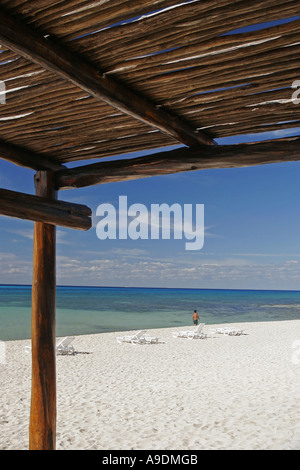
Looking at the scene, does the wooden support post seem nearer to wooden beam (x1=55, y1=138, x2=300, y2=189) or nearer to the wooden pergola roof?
the wooden pergola roof

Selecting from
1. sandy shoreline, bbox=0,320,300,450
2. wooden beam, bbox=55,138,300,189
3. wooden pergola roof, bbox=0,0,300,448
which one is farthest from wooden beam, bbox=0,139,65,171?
sandy shoreline, bbox=0,320,300,450

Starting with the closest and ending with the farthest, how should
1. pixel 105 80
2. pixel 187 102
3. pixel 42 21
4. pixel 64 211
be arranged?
pixel 42 21 → pixel 105 80 → pixel 187 102 → pixel 64 211

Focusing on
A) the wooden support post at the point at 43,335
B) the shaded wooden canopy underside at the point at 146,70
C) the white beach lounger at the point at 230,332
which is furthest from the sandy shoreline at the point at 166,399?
the white beach lounger at the point at 230,332

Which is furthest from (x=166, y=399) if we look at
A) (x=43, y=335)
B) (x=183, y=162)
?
(x=183, y=162)

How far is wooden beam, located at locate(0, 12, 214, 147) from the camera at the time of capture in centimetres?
174

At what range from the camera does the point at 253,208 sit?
88688 mm

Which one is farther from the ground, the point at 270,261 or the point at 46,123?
the point at 270,261

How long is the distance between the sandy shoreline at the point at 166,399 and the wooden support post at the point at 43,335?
2349mm

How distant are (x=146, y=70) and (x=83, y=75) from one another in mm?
311

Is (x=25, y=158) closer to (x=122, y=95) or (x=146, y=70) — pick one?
(x=122, y=95)

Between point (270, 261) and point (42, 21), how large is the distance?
88.5 metres

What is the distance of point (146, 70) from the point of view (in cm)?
206
